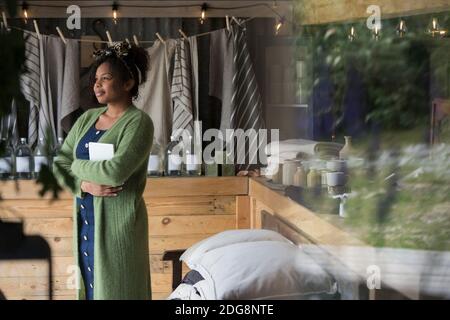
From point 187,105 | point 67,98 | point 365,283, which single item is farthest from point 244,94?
point 365,283

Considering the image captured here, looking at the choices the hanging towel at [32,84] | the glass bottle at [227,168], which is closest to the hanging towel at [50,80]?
the hanging towel at [32,84]

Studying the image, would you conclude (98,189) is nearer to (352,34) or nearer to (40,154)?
(40,154)

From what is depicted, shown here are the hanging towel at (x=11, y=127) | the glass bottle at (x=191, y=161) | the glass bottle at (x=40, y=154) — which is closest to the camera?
the hanging towel at (x=11, y=127)

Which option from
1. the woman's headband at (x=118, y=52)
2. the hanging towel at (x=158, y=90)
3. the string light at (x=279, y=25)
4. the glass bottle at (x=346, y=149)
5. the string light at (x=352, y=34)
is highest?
the string light at (x=279, y=25)

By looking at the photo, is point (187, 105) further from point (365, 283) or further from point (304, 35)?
point (365, 283)

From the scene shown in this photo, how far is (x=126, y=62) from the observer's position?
1.70 metres

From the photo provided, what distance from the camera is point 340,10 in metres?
1.79

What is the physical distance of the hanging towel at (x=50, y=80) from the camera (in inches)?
66.0

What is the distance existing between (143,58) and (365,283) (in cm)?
75

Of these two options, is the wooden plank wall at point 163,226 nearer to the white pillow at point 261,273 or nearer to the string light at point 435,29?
the white pillow at point 261,273

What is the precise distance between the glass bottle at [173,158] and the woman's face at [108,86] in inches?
6.0

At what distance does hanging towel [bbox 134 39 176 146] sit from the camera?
5.56 ft

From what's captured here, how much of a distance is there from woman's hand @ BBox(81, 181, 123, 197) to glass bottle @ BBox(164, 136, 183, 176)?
5.1 inches

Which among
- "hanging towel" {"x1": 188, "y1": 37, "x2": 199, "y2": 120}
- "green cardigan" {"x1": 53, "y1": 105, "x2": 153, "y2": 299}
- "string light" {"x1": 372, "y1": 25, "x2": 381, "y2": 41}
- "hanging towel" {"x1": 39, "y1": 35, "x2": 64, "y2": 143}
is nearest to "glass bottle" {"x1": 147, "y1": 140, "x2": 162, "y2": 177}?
"green cardigan" {"x1": 53, "y1": 105, "x2": 153, "y2": 299}
